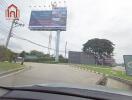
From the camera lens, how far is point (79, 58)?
101438 millimetres

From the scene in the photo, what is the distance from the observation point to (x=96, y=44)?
108m

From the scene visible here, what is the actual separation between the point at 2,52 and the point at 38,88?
37.6 meters

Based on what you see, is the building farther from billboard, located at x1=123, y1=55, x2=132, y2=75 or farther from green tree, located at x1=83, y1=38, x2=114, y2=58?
billboard, located at x1=123, y1=55, x2=132, y2=75

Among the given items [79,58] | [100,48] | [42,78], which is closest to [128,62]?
[42,78]

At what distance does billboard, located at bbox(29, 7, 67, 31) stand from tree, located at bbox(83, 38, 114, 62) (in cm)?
2587

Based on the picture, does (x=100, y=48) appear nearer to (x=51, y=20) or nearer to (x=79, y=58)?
(x=79, y=58)

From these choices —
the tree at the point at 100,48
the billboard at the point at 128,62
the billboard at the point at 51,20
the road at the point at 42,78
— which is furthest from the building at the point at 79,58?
the billboard at the point at 128,62

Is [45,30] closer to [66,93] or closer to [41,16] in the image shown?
[41,16]

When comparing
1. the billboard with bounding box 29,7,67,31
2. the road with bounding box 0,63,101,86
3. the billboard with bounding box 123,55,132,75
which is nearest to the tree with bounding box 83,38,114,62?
the billboard with bounding box 29,7,67,31

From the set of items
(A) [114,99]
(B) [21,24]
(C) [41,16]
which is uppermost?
(C) [41,16]

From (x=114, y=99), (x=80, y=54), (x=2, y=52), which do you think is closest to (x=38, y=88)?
(x=114, y=99)

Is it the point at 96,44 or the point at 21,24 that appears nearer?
the point at 21,24

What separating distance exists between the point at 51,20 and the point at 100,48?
27929 millimetres

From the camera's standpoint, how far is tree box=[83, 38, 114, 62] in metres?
107
